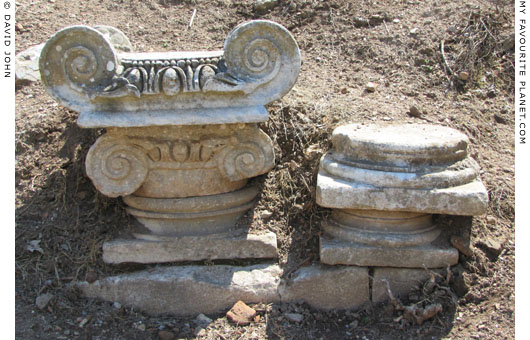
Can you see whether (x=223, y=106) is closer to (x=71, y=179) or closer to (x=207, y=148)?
(x=207, y=148)

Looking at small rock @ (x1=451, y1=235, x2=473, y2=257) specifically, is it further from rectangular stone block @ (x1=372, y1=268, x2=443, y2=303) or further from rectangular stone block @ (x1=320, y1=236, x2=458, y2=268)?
rectangular stone block @ (x1=372, y1=268, x2=443, y2=303)

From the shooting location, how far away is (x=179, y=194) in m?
3.33

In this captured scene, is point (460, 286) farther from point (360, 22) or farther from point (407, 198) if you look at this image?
point (360, 22)

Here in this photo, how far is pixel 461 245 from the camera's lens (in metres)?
3.24

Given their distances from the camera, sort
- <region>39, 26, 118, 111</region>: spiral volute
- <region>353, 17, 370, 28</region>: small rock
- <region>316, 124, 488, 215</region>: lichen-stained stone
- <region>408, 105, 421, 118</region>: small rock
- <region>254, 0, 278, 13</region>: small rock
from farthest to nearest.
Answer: <region>254, 0, 278, 13</region>: small rock → <region>353, 17, 370, 28</region>: small rock → <region>408, 105, 421, 118</region>: small rock → <region>316, 124, 488, 215</region>: lichen-stained stone → <region>39, 26, 118, 111</region>: spiral volute

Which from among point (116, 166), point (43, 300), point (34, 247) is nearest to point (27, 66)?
point (34, 247)

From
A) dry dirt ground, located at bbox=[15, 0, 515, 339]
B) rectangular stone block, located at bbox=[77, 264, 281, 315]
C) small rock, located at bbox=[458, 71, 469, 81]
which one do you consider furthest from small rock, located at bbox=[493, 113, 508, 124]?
rectangular stone block, located at bbox=[77, 264, 281, 315]

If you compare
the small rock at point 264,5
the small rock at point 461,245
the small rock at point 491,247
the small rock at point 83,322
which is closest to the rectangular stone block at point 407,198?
the small rock at point 461,245

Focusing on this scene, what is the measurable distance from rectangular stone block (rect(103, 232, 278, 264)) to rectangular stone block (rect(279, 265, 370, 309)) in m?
0.26

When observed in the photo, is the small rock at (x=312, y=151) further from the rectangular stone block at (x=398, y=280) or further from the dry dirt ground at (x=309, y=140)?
the rectangular stone block at (x=398, y=280)

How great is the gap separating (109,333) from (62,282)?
48 centimetres

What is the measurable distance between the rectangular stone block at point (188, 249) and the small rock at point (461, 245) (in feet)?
3.58

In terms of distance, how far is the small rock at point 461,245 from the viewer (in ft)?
10.6

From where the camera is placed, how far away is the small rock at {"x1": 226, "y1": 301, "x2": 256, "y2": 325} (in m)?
3.19
